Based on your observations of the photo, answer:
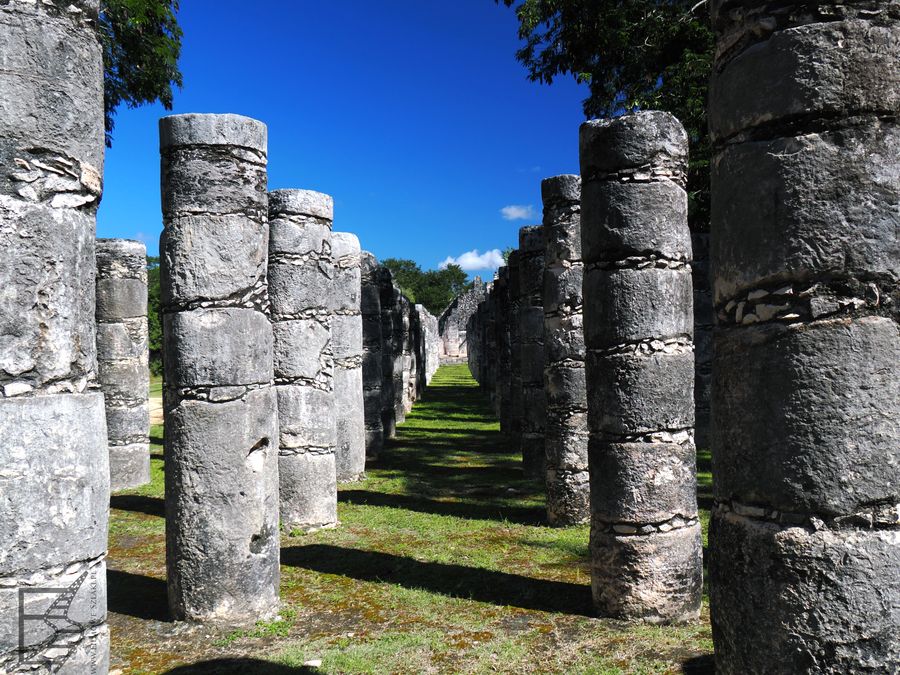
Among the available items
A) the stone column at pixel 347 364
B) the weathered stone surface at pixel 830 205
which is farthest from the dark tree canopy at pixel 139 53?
the weathered stone surface at pixel 830 205

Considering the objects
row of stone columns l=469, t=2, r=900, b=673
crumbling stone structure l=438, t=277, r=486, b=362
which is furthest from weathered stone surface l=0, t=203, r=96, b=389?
crumbling stone structure l=438, t=277, r=486, b=362

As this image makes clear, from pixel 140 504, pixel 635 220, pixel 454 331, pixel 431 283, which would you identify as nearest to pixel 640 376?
pixel 635 220

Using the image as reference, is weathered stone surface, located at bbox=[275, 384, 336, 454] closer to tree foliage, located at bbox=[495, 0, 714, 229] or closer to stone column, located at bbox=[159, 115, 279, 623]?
stone column, located at bbox=[159, 115, 279, 623]

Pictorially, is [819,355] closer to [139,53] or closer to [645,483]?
[645,483]

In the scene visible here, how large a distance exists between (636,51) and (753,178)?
12457mm

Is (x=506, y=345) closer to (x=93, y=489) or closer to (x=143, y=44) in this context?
(x=143, y=44)

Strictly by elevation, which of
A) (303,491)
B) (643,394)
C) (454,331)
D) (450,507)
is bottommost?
(450,507)

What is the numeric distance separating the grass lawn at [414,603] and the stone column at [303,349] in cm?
50

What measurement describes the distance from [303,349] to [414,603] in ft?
11.0

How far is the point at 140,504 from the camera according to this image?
10852 millimetres

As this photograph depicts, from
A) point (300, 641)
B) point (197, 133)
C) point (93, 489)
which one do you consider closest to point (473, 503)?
point (300, 641)

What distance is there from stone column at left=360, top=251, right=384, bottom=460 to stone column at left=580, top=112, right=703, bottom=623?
884 centimetres

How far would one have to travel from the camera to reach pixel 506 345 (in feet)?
58.6

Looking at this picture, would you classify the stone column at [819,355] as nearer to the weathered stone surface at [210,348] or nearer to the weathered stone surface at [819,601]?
the weathered stone surface at [819,601]
